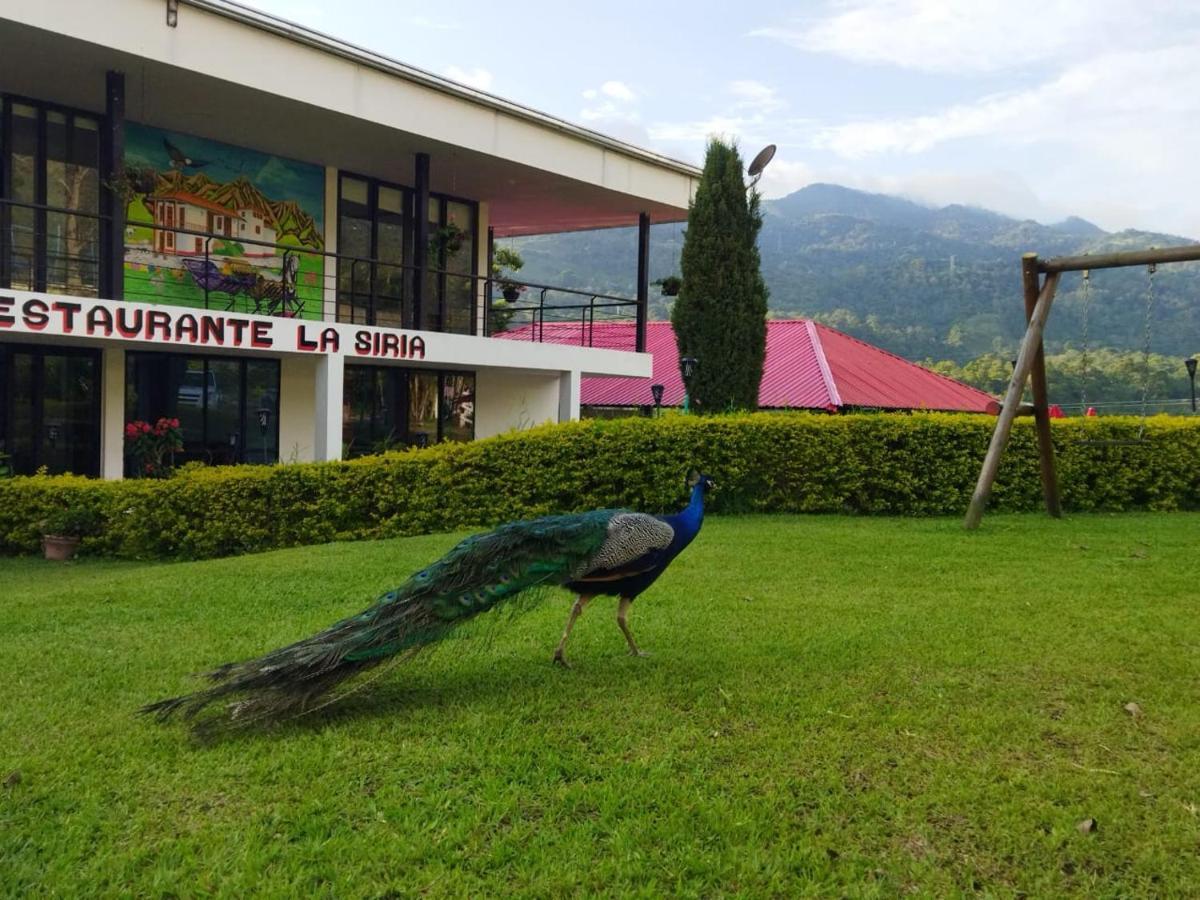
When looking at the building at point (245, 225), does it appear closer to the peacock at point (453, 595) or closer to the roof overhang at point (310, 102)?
the roof overhang at point (310, 102)

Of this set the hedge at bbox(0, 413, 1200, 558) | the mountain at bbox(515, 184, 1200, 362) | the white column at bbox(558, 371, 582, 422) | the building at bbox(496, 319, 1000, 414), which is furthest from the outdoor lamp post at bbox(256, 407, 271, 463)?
the building at bbox(496, 319, 1000, 414)

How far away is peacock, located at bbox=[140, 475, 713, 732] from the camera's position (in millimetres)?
4273

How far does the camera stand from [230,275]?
15102mm

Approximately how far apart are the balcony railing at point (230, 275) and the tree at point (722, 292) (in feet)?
8.75

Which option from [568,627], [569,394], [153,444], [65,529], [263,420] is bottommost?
[65,529]

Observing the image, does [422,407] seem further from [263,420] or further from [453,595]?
[453,595]

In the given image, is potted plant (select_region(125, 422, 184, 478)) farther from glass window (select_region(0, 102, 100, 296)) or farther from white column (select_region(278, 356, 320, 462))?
white column (select_region(278, 356, 320, 462))

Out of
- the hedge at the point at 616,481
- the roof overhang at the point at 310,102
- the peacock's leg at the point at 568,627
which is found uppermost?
the roof overhang at the point at 310,102

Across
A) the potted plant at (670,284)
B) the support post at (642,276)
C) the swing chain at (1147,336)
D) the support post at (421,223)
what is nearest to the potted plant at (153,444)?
the support post at (421,223)

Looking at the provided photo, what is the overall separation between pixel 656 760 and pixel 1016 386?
763cm

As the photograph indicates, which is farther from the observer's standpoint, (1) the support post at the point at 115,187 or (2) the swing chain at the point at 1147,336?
(1) the support post at the point at 115,187

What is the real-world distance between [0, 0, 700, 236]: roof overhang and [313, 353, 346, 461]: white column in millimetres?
3408

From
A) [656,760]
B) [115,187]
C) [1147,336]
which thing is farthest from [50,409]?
[1147,336]

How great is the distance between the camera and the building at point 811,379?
25.8 metres
